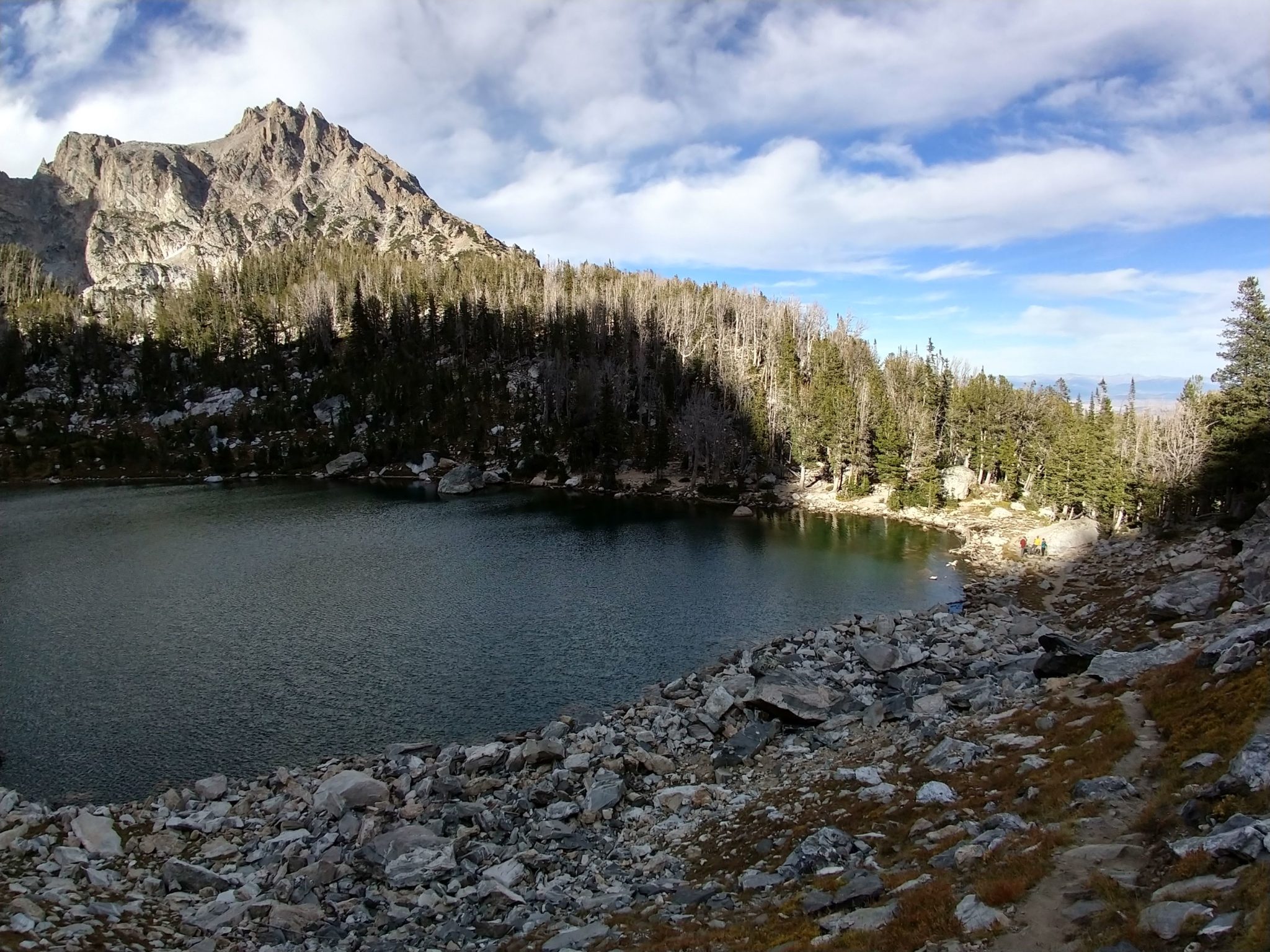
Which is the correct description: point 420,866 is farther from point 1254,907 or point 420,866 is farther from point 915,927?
point 1254,907

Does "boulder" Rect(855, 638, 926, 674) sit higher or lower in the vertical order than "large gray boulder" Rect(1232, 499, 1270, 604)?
lower

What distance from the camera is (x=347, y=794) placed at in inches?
1109

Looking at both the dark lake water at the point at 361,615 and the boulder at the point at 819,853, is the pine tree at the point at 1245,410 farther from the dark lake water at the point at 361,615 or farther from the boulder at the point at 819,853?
the boulder at the point at 819,853

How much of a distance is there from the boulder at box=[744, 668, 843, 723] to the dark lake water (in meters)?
9.09

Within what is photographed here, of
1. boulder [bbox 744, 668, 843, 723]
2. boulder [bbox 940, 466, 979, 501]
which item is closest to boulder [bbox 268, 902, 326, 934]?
boulder [bbox 744, 668, 843, 723]

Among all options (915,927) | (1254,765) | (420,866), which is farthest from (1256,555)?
(420,866)

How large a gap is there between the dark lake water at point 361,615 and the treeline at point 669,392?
20496 mm

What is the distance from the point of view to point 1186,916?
10672mm

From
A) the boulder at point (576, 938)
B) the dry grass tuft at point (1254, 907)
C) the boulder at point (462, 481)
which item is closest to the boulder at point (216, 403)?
the boulder at point (462, 481)

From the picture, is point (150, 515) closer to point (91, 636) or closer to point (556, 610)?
point (91, 636)

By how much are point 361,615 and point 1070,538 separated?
68.0 m

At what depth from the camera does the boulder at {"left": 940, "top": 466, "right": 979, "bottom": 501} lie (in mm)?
107750

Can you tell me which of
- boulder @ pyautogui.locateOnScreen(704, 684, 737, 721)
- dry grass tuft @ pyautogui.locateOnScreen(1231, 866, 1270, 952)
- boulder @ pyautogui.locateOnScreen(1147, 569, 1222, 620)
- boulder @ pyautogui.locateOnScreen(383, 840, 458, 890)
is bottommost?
boulder @ pyautogui.locateOnScreen(383, 840, 458, 890)

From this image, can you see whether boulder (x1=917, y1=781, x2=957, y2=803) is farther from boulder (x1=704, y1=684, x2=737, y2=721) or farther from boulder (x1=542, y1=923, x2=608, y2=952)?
boulder (x1=704, y1=684, x2=737, y2=721)
